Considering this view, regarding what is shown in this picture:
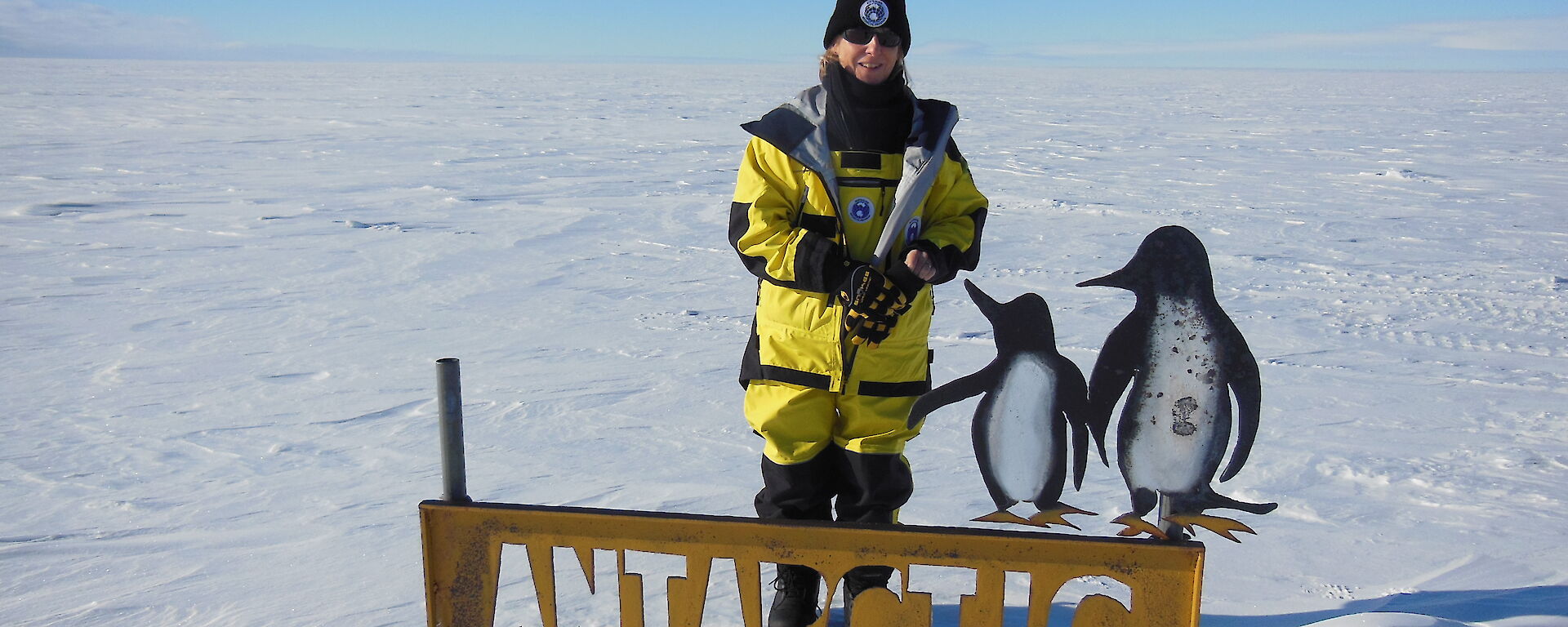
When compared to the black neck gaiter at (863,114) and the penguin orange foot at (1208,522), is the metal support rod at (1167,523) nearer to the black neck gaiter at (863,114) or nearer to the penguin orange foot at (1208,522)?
the penguin orange foot at (1208,522)

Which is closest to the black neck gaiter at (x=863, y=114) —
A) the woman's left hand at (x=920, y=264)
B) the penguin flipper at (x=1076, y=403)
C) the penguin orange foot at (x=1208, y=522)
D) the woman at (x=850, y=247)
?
the woman at (x=850, y=247)

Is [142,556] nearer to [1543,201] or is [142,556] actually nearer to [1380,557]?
[1380,557]

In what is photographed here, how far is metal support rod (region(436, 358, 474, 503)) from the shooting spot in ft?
4.58

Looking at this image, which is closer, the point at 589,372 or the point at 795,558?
the point at 795,558

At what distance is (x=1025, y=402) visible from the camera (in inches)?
55.7

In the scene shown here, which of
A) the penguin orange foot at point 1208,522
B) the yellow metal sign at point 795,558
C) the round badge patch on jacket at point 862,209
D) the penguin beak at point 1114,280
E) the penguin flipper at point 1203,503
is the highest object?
the round badge patch on jacket at point 862,209

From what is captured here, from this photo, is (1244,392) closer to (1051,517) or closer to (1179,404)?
(1179,404)

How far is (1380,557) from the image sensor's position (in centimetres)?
195

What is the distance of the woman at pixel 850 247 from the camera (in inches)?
58.7

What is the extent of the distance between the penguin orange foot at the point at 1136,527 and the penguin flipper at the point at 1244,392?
0.12 meters

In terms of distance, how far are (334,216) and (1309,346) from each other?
17.2 ft

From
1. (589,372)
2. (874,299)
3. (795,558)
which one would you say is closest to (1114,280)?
(874,299)

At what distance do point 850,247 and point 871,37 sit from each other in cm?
32

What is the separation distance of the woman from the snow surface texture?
0.41 m
